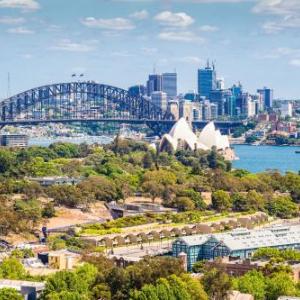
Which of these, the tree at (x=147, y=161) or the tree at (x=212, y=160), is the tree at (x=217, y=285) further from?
the tree at (x=212, y=160)

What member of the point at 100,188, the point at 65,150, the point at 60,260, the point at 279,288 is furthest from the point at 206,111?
the point at 279,288

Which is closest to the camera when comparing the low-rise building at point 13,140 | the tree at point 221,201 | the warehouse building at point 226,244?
the warehouse building at point 226,244

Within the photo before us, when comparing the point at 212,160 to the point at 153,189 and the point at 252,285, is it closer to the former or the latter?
the point at 153,189

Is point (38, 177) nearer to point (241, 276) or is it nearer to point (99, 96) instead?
point (241, 276)

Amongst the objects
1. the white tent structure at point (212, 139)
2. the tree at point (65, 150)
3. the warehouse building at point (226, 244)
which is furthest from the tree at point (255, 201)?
the white tent structure at point (212, 139)

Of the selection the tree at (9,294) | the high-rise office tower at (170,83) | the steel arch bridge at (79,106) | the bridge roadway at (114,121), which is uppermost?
the high-rise office tower at (170,83)

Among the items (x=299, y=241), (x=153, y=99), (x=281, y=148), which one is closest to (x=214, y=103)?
(x=153, y=99)
